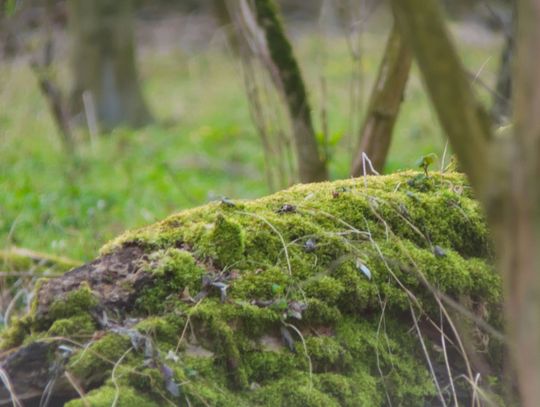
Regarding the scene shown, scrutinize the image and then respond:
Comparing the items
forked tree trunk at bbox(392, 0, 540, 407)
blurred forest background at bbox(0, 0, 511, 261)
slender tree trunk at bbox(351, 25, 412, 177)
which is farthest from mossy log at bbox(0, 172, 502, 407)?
slender tree trunk at bbox(351, 25, 412, 177)

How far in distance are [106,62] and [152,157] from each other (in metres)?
3.30

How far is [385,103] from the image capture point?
4.57m

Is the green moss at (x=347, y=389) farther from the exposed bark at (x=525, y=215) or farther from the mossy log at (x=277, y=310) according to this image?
the exposed bark at (x=525, y=215)

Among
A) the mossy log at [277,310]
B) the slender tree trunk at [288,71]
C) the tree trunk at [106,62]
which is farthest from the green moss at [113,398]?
the tree trunk at [106,62]

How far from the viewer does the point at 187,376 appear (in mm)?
2230

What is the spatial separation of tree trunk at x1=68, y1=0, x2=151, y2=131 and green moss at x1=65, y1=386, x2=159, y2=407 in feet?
32.5

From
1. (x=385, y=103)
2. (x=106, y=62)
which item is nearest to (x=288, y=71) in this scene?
(x=385, y=103)

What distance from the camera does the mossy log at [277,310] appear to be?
2225 millimetres

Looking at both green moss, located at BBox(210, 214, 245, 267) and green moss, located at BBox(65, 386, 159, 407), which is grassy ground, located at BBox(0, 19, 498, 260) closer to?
green moss, located at BBox(210, 214, 245, 267)

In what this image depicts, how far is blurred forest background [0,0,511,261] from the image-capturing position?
16.5 ft

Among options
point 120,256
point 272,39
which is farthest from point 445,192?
point 272,39

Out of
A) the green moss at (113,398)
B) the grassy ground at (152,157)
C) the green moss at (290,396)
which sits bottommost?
the grassy ground at (152,157)

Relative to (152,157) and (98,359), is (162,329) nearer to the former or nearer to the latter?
(98,359)

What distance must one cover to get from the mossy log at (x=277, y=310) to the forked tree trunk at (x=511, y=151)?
0.84 m
